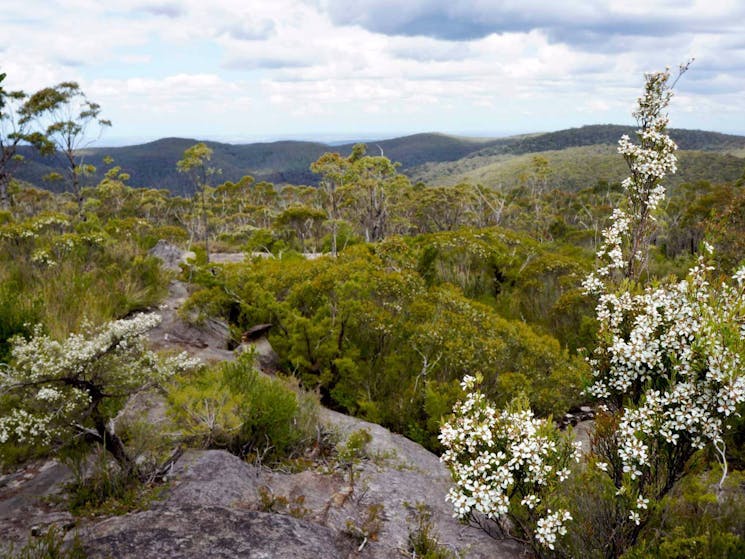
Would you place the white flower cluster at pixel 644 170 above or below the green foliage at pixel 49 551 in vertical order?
above

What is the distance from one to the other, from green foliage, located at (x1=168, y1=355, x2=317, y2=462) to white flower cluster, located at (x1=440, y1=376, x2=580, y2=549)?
1925 millimetres

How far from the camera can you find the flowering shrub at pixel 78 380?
3441 mm

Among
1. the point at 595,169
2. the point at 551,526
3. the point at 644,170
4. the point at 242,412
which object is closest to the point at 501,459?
the point at 551,526

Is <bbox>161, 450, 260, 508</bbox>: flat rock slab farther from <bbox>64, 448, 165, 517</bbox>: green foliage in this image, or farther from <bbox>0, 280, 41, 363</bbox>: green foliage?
<bbox>0, 280, 41, 363</bbox>: green foliage

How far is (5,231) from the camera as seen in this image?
33.0ft

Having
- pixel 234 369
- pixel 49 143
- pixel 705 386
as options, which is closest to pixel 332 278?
pixel 234 369

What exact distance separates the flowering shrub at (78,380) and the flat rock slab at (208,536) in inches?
31.6

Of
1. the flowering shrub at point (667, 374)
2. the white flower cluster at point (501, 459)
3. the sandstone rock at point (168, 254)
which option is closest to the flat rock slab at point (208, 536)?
the white flower cluster at point (501, 459)

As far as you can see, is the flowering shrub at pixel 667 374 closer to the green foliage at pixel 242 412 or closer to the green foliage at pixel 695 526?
the green foliage at pixel 695 526

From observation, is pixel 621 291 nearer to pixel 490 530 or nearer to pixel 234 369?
pixel 490 530

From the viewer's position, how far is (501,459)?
145 inches

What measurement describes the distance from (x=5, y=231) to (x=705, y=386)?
11.8 metres

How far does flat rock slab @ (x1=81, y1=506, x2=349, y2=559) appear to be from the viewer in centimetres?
311

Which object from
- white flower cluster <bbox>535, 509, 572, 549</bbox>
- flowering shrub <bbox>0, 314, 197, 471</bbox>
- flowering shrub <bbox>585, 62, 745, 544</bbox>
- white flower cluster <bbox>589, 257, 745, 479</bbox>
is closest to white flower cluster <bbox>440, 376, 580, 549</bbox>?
white flower cluster <bbox>535, 509, 572, 549</bbox>
